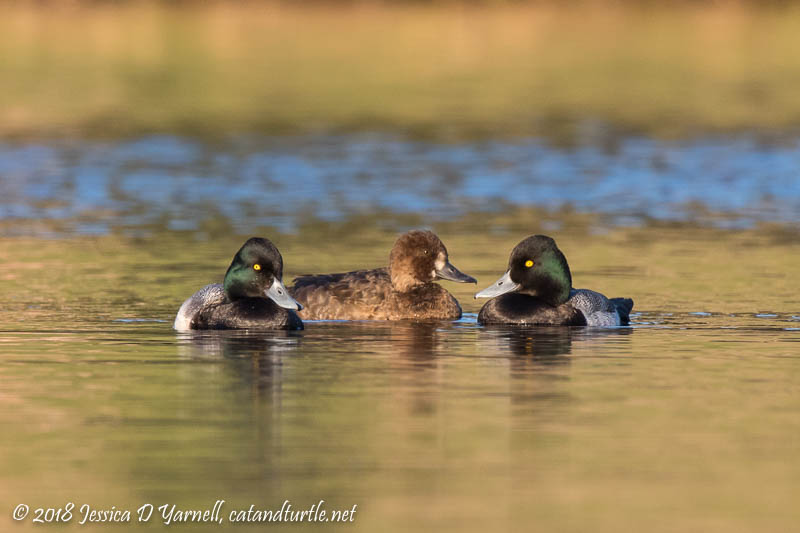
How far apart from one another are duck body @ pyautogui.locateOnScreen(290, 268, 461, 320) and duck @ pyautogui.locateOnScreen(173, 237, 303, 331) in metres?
0.93

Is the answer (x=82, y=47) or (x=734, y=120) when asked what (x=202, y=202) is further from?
(x=82, y=47)

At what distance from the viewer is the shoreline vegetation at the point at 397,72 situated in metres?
37.7

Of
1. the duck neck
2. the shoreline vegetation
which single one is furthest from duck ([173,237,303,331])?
the shoreline vegetation

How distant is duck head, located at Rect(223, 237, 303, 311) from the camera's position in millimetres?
15211

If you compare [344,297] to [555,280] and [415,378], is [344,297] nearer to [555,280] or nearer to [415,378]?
[555,280]

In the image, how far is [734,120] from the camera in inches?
1502

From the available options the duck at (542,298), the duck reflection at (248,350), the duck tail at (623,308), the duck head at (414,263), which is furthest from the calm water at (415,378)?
the duck head at (414,263)

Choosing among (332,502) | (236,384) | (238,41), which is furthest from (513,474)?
(238,41)

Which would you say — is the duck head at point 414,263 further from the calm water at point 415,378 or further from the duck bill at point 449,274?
the calm water at point 415,378

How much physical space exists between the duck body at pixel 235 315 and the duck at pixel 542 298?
182 centimetres

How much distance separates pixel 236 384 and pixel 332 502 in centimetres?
345

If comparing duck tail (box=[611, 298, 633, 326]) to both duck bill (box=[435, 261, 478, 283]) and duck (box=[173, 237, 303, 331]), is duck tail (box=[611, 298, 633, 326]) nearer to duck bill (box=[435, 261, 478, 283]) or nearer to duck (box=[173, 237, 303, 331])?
duck bill (box=[435, 261, 478, 283])

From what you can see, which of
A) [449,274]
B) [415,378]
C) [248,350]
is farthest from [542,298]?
[415,378]

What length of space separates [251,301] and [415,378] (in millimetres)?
2986
